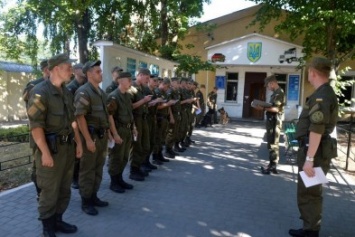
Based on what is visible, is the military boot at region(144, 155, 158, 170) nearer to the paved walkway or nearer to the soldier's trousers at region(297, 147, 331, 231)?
the paved walkway

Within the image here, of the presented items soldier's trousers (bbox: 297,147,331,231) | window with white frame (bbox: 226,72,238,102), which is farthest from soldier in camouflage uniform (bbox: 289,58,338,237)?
window with white frame (bbox: 226,72,238,102)

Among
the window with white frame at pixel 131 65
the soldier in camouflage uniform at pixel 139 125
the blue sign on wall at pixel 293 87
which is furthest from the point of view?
the blue sign on wall at pixel 293 87

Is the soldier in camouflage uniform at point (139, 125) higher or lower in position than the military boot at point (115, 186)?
higher

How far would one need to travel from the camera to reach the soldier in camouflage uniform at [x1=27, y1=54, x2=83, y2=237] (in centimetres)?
359

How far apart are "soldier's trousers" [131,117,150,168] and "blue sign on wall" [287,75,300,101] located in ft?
51.0

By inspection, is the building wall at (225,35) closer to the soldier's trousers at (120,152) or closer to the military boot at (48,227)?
the soldier's trousers at (120,152)

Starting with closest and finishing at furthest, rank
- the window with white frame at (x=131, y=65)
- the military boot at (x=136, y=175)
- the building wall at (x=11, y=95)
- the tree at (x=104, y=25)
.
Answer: the military boot at (x=136, y=175) → the window with white frame at (x=131, y=65) → the tree at (x=104, y=25) → the building wall at (x=11, y=95)

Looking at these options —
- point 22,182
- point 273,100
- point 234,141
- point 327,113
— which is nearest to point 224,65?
point 234,141

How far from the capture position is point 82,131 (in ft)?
14.6

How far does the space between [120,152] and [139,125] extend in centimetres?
84

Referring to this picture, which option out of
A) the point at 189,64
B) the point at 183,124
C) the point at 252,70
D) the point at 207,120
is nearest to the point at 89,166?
the point at 183,124

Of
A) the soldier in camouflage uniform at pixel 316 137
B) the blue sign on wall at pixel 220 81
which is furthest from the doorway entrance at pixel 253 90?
the soldier in camouflage uniform at pixel 316 137

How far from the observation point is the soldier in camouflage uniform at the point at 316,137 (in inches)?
153

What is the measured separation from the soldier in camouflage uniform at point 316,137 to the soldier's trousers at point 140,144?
287 cm
